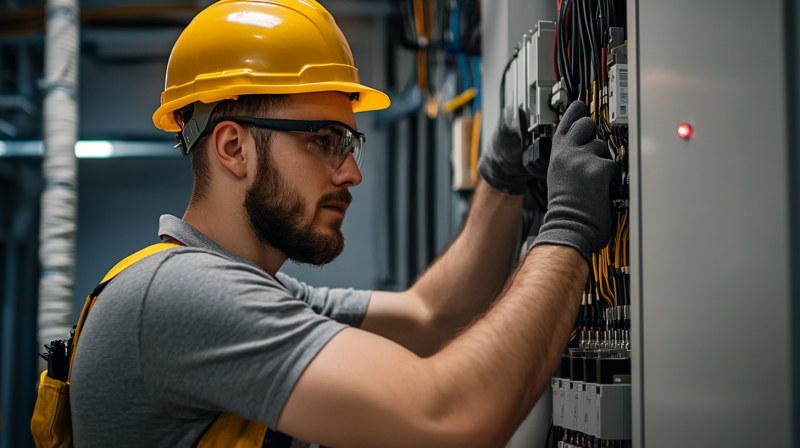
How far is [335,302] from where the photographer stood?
49.6 inches

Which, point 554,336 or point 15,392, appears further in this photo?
point 15,392

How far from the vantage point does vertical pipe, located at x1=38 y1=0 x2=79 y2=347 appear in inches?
87.0

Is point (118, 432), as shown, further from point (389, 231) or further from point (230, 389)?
point (389, 231)

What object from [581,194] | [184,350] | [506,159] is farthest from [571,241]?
[184,350]

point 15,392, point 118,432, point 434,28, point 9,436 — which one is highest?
point 434,28

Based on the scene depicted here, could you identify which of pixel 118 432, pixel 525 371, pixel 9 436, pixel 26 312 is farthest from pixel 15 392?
pixel 525 371

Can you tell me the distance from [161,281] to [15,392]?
10.9 feet

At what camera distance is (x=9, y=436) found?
322cm

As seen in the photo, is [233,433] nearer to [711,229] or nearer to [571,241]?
[571,241]

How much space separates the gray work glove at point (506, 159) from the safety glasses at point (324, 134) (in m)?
0.32

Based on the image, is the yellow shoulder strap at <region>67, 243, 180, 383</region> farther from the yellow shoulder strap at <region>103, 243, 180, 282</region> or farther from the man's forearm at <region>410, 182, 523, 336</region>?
the man's forearm at <region>410, 182, 523, 336</region>

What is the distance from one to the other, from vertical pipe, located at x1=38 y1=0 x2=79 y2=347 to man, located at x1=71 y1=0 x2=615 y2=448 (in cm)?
142

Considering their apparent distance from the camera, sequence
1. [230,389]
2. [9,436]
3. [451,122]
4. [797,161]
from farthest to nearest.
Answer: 1. [9,436]
2. [451,122]
3. [230,389]
4. [797,161]

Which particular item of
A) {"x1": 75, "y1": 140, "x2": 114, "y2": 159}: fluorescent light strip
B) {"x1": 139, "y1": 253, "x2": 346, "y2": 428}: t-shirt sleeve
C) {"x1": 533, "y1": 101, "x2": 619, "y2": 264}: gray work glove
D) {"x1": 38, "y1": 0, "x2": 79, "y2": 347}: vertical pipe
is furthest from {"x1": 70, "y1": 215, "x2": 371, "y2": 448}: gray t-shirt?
{"x1": 75, "y1": 140, "x2": 114, "y2": 159}: fluorescent light strip
